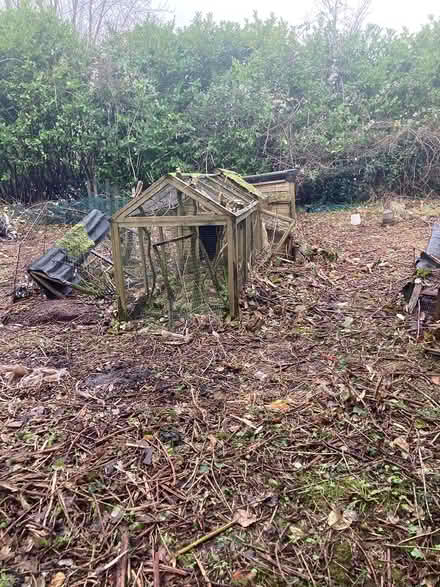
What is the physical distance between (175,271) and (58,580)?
332 centimetres

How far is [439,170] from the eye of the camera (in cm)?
1178

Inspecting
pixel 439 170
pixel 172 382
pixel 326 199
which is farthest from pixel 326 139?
pixel 172 382

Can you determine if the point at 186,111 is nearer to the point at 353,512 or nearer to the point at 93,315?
the point at 93,315

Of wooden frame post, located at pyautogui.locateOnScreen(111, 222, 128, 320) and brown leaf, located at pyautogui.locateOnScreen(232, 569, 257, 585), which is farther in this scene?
wooden frame post, located at pyautogui.locateOnScreen(111, 222, 128, 320)

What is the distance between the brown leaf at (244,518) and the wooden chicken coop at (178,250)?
2.70 metres

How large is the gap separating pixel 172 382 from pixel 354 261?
475cm

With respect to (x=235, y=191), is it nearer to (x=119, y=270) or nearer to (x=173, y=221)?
(x=173, y=221)

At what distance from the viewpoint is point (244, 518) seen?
2.21 metres

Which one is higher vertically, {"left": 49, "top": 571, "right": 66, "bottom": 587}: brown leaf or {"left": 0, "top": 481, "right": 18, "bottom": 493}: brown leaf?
{"left": 0, "top": 481, "right": 18, "bottom": 493}: brown leaf

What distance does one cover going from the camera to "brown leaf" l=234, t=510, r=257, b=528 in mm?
2176

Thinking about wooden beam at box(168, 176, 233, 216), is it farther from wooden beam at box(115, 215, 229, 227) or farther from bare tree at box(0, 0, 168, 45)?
bare tree at box(0, 0, 168, 45)

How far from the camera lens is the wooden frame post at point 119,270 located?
4.68 meters

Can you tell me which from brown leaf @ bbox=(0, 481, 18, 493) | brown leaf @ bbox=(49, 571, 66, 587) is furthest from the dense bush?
brown leaf @ bbox=(49, 571, 66, 587)

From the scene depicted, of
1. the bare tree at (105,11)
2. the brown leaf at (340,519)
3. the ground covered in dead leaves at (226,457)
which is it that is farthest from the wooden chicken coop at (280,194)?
the bare tree at (105,11)
